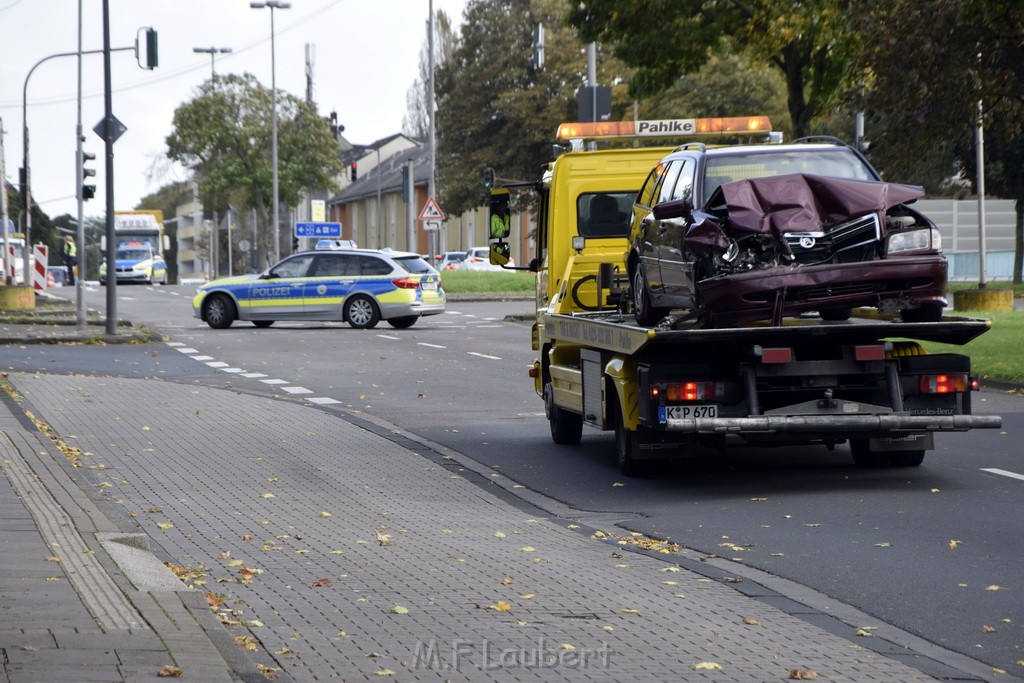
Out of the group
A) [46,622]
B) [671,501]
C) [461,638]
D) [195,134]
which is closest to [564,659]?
[461,638]

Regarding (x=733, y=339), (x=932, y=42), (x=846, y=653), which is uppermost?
(x=932, y=42)

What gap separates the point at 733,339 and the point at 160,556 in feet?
13.1

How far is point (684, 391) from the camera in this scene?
1043 centimetres

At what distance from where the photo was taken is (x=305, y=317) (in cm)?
3259

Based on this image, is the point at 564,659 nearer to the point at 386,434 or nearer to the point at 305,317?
the point at 386,434

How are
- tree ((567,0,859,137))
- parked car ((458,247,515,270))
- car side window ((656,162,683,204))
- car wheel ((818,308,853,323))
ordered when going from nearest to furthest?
car wheel ((818,308,853,323))
car side window ((656,162,683,204))
tree ((567,0,859,137))
parked car ((458,247,515,270))

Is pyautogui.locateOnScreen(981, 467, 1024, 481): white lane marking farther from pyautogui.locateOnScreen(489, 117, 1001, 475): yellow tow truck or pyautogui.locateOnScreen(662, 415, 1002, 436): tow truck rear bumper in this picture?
pyautogui.locateOnScreen(662, 415, 1002, 436): tow truck rear bumper

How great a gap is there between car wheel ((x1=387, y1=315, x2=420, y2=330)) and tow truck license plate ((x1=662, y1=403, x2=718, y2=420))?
2272cm

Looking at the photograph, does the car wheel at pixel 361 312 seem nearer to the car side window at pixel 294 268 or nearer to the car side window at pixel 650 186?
the car side window at pixel 294 268

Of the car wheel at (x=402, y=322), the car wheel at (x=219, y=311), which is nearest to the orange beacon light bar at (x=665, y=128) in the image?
the car wheel at (x=402, y=322)

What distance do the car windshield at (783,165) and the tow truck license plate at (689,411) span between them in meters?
1.69

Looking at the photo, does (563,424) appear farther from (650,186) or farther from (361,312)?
(361,312)

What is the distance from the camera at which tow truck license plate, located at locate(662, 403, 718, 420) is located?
10.4 meters

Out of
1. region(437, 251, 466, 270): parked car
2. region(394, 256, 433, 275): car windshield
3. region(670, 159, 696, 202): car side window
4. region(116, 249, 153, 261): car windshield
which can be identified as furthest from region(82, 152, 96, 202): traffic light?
region(437, 251, 466, 270): parked car
